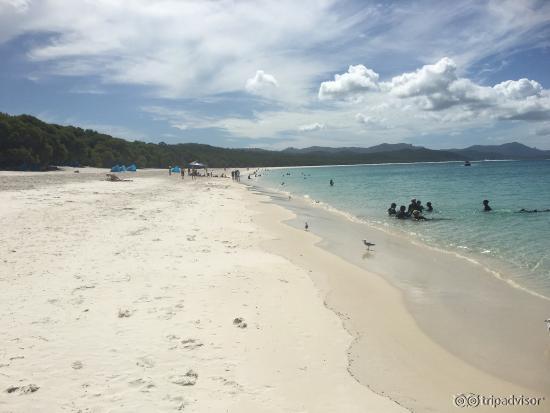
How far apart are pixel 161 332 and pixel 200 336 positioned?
28.0 inches

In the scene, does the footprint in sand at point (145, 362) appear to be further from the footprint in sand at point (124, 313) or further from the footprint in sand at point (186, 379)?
the footprint in sand at point (124, 313)

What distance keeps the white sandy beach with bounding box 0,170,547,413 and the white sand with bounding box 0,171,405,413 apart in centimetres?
3

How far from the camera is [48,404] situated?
4.88m

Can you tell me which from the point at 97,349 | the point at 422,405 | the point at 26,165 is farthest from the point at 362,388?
the point at 26,165

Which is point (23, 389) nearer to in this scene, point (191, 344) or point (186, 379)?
point (186, 379)

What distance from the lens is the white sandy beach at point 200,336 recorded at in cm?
539

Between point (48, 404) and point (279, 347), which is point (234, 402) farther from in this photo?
point (48, 404)

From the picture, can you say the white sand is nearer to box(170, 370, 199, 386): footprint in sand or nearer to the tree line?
box(170, 370, 199, 386): footprint in sand

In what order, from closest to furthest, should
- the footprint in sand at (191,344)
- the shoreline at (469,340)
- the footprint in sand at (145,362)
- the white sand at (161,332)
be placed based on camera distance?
the white sand at (161,332) → the footprint in sand at (145,362) → the shoreline at (469,340) → the footprint in sand at (191,344)

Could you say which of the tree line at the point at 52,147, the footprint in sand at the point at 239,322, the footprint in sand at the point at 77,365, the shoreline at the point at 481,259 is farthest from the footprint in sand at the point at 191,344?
the tree line at the point at 52,147

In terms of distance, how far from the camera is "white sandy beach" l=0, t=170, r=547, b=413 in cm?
539
